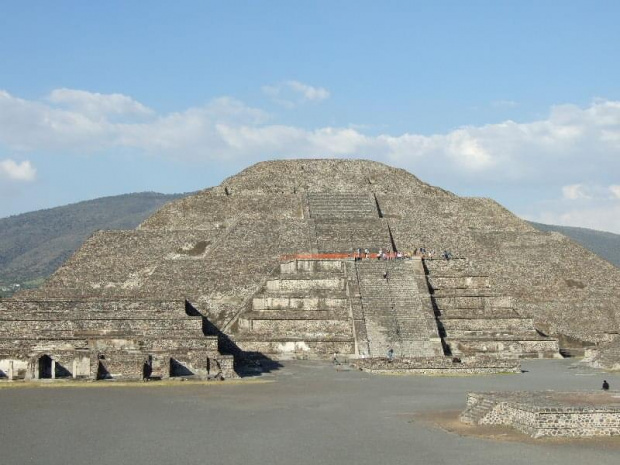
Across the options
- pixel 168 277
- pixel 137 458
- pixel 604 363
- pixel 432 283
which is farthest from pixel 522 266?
pixel 137 458

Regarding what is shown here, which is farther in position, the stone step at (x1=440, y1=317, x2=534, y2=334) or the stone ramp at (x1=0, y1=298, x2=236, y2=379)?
the stone step at (x1=440, y1=317, x2=534, y2=334)

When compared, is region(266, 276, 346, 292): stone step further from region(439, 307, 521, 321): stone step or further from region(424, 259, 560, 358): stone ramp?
region(439, 307, 521, 321): stone step

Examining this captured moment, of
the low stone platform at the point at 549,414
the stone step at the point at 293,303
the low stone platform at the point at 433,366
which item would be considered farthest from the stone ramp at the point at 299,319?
the low stone platform at the point at 549,414

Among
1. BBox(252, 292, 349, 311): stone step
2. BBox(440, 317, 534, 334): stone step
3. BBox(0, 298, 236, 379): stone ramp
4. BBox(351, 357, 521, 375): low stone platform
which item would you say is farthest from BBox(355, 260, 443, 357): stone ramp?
BBox(0, 298, 236, 379): stone ramp

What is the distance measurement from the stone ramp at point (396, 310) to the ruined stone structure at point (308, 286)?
0.08 metres

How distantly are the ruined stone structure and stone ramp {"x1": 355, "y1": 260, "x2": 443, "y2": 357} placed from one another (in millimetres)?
78

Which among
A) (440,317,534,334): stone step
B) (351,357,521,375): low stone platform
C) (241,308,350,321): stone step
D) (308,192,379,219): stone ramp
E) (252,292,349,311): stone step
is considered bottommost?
(351,357,521,375): low stone platform

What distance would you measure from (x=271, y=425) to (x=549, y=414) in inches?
233

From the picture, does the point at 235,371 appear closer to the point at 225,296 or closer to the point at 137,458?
the point at 225,296

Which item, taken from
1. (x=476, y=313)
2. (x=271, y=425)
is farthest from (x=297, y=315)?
(x=271, y=425)

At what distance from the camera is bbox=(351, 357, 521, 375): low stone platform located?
34.3 meters

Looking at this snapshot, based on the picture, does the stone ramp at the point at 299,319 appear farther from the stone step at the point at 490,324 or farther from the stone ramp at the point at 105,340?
the stone step at the point at 490,324

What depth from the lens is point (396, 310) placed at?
39750 millimetres

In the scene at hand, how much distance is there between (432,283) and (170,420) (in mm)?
22515
